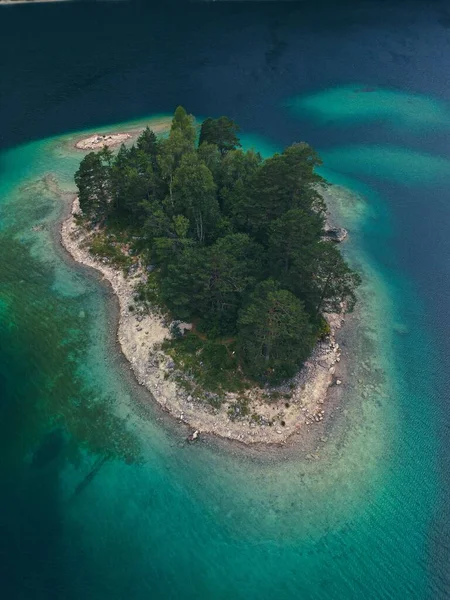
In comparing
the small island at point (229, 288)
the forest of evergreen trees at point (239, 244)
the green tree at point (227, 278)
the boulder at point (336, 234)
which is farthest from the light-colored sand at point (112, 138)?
the green tree at point (227, 278)

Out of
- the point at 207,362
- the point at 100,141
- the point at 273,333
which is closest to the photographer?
the point at 273,333

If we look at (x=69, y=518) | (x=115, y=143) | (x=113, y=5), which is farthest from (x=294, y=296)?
(x=113, y=5)

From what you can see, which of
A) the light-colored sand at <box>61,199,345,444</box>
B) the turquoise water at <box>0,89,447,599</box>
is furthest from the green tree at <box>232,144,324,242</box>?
the turquoise water at <box>0,89,447,599</box>

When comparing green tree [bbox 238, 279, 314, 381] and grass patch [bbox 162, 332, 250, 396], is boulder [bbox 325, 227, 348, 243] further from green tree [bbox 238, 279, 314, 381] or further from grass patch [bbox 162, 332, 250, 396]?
grass patch [bbox 162, 332, 250, 396]

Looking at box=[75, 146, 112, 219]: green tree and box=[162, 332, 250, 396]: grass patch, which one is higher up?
box=[75, 146, 112, 219]: green tree

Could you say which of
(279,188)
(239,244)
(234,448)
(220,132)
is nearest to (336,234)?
(279,188)

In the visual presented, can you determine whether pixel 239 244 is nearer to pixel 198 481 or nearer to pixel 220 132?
pixel 198 481

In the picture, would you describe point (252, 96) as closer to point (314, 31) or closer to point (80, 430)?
point (314, 31)
